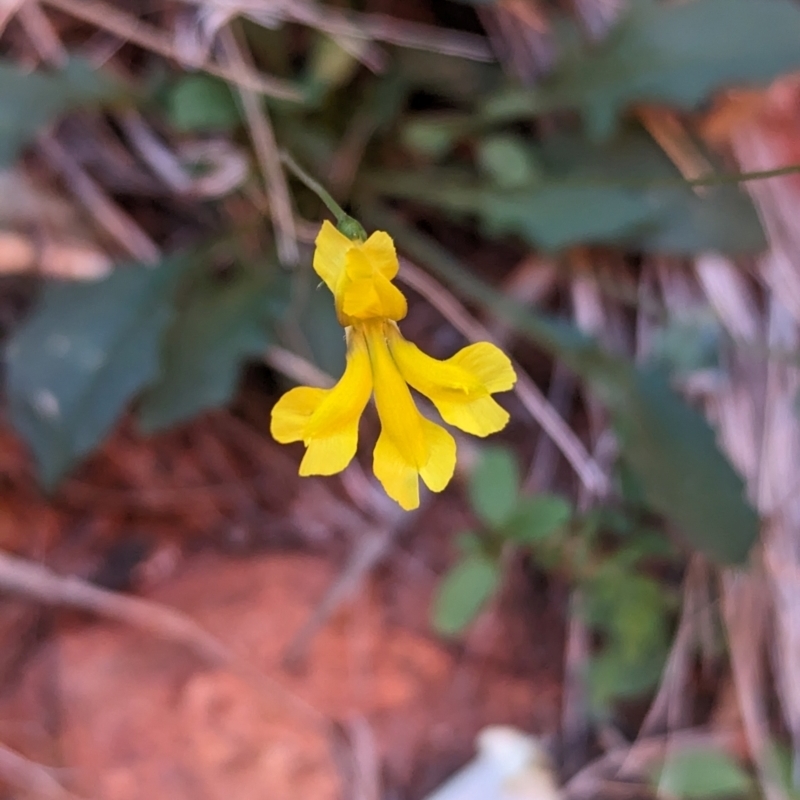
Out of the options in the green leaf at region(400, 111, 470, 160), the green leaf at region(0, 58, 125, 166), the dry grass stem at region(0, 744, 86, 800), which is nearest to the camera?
the dry grass stem at region(0, 744, 86, 800)

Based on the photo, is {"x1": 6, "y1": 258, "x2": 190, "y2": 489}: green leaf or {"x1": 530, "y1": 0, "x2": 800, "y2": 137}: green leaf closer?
{"x1": 6, "y1": 258, "x2": 190, "y2": 489}: green leaf

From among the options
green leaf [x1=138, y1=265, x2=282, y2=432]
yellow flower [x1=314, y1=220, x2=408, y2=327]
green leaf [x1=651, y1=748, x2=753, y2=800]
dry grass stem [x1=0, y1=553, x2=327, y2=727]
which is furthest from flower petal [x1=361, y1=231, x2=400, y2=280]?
green leaf [x1=651, y1=748, x2=753, y2=800]

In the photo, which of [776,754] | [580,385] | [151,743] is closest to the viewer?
[151,743]

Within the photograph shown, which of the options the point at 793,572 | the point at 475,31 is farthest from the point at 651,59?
the point at 793,572

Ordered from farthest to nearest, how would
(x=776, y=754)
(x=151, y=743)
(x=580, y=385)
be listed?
(x=580, y=385)
(x=776, y=754)
(x=151, y=743)

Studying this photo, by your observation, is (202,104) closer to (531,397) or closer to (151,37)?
(151,37)

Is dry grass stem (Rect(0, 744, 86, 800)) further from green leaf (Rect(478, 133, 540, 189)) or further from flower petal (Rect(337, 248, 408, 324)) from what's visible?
green leaf (Rect(478, 133, 540, 189))

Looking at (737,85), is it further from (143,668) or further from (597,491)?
(143,668)
